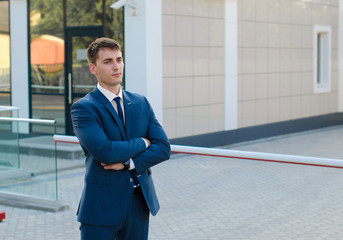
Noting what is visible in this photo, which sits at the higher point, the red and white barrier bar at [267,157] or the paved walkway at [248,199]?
the red and white barrier bar at [267,157]

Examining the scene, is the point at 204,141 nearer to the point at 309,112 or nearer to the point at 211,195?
the point at 309,112

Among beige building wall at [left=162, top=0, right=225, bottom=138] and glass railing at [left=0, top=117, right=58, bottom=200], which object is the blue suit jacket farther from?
beige building wall at [left=162, top=0, right=225, bottom=138]

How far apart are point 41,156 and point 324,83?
12.4 meters

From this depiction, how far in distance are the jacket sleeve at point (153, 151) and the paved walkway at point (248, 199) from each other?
3.31 ft

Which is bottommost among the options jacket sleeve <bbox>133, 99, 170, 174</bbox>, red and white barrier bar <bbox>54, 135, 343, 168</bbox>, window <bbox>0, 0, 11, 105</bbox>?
red and white barrier bar <bbox>54, 135, 343, 168</bbox>

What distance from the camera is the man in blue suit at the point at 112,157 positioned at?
2.98 metres

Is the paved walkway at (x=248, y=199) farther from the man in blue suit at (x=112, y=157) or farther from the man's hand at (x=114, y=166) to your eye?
the man's hand at (x=114, y=166)

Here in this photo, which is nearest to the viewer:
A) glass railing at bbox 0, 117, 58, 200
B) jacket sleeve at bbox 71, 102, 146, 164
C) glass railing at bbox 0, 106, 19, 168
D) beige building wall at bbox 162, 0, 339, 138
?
jacket sleeve at bbox 71, 102, 146, 164

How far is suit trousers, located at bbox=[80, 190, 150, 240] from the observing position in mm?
3004

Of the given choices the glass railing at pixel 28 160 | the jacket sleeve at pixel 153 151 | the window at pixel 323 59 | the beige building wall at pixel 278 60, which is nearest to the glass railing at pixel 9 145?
the glass railing at pixel 28 160

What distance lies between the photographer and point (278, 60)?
49.4 feet

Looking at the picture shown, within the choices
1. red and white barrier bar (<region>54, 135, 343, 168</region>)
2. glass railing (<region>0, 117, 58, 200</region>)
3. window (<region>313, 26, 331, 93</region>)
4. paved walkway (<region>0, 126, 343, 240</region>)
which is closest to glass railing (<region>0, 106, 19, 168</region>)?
glass railing (<region>0, 117, 58, 200</region>)

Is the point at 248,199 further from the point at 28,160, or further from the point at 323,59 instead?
the point at 323,59

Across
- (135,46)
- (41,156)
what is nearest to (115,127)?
(41,156)
